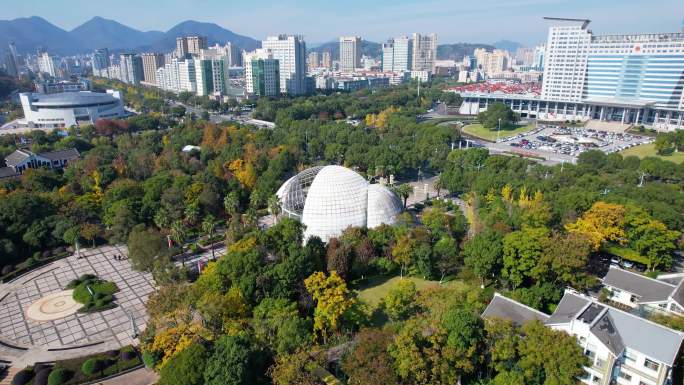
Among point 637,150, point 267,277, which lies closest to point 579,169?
point 637,150

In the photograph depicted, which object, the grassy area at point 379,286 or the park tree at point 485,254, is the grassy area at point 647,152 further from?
the grassy area at point 379,286

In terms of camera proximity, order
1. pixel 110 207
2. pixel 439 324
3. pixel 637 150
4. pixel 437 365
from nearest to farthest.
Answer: pixel 437 365 < pixel 439 324 < pixel 110 207 < pixel 637 150

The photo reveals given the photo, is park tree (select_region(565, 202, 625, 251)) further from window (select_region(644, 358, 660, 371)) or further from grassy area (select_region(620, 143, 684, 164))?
grassy area (select_region(620, 143, 684, 164))

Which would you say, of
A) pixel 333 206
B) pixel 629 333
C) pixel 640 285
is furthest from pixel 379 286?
pixel 640 285

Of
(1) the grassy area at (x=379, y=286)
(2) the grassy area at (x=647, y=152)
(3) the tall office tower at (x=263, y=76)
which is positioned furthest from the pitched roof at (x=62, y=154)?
(2) the grassy area at (x=647, y=152)

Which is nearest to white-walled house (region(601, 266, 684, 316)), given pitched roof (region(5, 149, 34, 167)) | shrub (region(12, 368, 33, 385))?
shrub (region(12, 368, 33, 385))

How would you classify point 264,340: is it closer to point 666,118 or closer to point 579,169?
point 579,169
